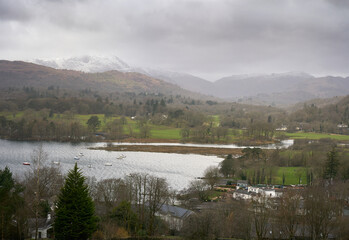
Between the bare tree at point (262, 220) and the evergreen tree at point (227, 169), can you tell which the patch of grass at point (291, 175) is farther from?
the bare tree at point (262, 220)

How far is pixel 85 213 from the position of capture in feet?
58.0

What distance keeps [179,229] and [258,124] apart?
77457 mm

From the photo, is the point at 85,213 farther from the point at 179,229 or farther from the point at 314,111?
Answer: the point at 314,111

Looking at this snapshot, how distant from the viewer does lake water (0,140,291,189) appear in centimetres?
4809

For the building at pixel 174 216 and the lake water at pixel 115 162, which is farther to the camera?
the lake water at pixel 115 162

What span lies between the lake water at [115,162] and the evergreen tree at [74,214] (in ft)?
81.5

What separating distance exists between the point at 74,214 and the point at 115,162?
1601 inches

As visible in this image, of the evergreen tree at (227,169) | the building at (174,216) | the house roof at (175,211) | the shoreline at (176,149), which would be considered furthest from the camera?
the shoreline at (176,149)

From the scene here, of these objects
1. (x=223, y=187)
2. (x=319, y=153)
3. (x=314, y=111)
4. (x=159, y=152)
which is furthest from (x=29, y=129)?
(x=314, y=111)

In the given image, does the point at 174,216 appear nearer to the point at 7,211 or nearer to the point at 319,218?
the point at 319,218

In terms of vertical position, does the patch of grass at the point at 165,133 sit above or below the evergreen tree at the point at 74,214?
above

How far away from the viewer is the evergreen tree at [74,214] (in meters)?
17.5

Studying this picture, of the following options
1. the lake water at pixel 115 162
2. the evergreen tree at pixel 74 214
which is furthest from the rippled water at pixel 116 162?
the evergreen tree at pixel 74 214

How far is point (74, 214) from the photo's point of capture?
1750cm
